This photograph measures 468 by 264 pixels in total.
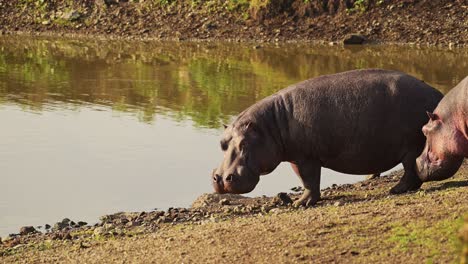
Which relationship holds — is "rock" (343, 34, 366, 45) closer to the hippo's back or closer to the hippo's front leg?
the hippo's back

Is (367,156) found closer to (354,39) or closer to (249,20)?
(354,39)

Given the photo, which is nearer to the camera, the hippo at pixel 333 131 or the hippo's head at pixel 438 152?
the hippo's head at pixel 438 152

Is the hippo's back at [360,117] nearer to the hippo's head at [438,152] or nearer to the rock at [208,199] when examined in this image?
the hippo's head at [438,152]

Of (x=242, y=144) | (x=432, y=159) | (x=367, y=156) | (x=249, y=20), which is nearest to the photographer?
(x=432, y=159)

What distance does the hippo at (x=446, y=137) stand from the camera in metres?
10.7

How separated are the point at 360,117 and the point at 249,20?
77.7 ft

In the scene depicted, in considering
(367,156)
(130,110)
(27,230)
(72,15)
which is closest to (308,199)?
(367,156)

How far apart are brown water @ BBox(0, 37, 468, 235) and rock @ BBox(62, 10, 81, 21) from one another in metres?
2.18

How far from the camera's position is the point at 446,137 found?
10.9 metres

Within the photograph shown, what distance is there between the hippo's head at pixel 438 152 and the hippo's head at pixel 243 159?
1601 mm

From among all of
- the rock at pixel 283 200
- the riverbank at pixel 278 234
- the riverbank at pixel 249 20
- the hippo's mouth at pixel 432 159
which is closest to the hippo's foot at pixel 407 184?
the riverbank at pixel 278 234

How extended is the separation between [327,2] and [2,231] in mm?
23156

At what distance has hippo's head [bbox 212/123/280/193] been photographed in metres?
11.5

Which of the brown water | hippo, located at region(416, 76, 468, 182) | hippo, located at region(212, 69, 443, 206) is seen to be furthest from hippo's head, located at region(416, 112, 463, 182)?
the brown water
